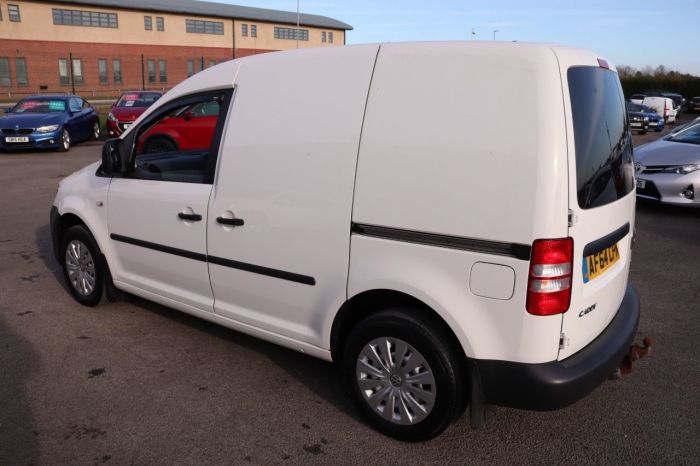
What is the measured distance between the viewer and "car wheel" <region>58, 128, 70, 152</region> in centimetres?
1528

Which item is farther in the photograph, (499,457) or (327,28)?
(327,28)

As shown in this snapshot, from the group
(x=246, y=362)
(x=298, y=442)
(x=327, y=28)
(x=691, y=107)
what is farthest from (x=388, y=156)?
(x=327, y=28)

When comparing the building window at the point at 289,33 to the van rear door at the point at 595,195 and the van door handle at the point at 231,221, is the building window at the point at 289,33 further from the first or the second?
the van rear door at the point at 595,195

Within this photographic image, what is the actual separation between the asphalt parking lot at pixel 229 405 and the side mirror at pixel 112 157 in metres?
1.21

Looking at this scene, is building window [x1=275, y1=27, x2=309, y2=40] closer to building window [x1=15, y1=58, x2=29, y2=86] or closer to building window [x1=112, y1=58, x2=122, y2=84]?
building window [x1=112, y1=58, x2=122, y2=84]

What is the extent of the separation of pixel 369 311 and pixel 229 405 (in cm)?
100

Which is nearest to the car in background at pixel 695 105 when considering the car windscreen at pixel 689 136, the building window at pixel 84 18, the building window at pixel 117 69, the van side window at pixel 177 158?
the car windscreen at pixel 689 136

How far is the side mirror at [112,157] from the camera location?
4.21 metres

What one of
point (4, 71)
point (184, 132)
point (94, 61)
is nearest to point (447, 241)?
point (184, 132)

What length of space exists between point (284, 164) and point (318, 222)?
40 cm

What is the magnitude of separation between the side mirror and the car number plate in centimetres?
320

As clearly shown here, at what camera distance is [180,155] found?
4.99 m

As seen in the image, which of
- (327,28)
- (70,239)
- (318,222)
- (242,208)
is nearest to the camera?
(318,222)

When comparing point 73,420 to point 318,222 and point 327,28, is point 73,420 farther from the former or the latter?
point 327,28
